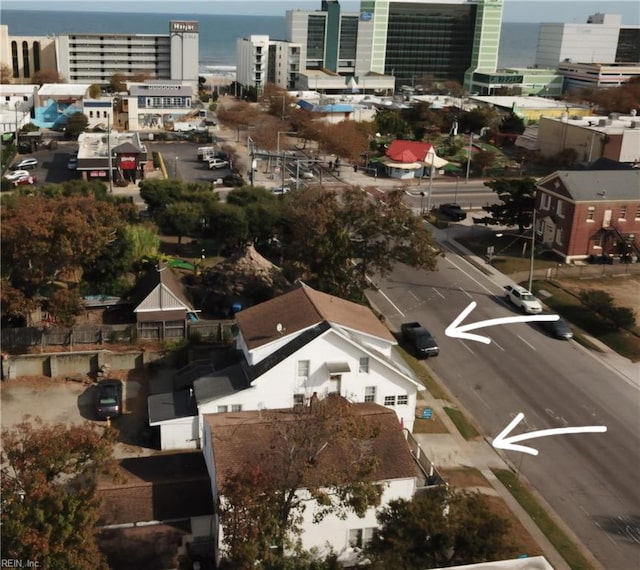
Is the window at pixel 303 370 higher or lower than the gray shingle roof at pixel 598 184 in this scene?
lower

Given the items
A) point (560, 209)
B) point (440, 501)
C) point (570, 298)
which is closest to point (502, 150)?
point (560, 209)

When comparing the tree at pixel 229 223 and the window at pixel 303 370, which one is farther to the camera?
the tree at pixel 229 223

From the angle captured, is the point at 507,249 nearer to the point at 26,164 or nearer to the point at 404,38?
the point at 26,164

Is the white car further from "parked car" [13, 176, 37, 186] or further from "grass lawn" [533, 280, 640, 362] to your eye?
"grass lawn" [533, 280, 640, 362]

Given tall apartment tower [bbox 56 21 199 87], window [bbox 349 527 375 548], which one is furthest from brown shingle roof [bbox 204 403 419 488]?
tall apartment tower [bbox 56 21 199 87]

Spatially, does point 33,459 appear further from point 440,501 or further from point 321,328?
point 321,328

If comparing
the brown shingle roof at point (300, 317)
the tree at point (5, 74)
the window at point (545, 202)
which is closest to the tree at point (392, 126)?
the window at point (545, 202)
